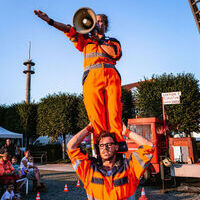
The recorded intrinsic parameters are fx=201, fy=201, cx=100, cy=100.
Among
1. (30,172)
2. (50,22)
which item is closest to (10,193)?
(30,172)

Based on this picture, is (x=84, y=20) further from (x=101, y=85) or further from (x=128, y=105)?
(x=128, y=105)

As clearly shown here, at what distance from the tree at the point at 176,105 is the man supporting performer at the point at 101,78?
14.6m

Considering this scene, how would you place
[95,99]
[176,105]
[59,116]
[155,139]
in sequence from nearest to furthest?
1. [95,99]
2. [155,139]
3. [176,105]
4. [59,116]

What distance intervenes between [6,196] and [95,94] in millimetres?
4105

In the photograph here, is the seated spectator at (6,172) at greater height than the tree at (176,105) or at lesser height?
lesser

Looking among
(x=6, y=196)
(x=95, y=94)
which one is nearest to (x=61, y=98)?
(x=6, y=196)

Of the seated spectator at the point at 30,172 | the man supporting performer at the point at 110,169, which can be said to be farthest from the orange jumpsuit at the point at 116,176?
the seated spectator at the point at 30,172

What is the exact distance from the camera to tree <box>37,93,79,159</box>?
69.8 feet

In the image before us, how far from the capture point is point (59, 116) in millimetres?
21469

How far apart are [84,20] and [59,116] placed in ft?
64.6

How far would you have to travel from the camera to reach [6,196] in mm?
4977

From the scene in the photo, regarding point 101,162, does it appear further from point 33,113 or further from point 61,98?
point 33,113

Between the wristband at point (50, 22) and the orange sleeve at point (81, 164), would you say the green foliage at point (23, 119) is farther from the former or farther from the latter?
the orange sleeve at point (81, 164)

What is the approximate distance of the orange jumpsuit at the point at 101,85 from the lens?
253cm
